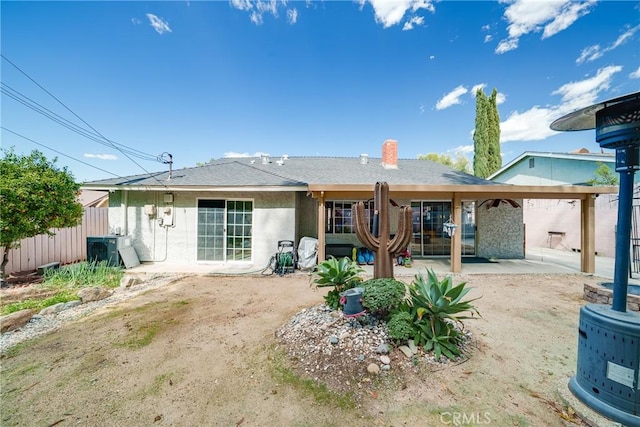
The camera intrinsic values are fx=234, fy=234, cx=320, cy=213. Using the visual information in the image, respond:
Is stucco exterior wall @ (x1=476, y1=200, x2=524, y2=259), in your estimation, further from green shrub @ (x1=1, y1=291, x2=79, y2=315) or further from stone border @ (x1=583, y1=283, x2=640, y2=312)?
green shrub @ (x1=1, y1=291, x2=79, y2=315)

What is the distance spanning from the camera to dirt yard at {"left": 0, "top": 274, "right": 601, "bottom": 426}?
1.96 metres

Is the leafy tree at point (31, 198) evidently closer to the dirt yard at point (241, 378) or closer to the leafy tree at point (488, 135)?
the dirt yard at point (241, 378)

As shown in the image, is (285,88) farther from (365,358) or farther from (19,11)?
(365,358)

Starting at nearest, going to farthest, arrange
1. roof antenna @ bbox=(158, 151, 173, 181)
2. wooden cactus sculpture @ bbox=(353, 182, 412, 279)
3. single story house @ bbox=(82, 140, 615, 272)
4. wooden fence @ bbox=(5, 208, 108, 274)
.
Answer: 1. wooden cactus sculpture @ bbox=(353, 182, 412, 279)
2. wooden fence @ bbox=(5, 208, 108, 274)
3. single story house @ bbox=(82, 140, 615, 272)
4. roof antenna @ bbox=(158, 151, 173, 181)

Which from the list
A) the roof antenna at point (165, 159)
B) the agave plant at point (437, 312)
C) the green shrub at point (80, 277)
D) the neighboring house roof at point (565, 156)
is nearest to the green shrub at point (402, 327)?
the agave plant at point (437, 312)

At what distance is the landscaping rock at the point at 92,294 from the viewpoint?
15.0ft

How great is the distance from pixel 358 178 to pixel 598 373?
25.0 feet

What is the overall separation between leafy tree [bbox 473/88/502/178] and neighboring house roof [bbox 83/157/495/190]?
34.6 feet

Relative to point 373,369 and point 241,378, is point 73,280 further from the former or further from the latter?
point 373,369

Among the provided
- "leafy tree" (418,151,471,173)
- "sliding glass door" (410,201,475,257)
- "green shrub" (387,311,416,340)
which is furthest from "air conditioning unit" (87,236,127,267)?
"leafy tree" (418,151,471,173)

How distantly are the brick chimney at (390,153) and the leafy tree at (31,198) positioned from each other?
10.6m

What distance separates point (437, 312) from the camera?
8.94ft

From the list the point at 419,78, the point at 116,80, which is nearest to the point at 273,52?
the point at 116,80

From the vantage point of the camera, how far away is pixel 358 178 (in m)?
9.02
